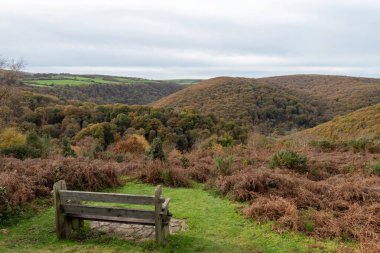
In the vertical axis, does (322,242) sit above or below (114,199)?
below

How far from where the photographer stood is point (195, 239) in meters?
7.67

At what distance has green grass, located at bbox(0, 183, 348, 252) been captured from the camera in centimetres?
717

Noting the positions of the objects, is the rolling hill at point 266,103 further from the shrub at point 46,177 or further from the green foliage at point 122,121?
the shrub at point 46,177

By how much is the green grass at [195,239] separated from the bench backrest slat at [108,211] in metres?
0.58

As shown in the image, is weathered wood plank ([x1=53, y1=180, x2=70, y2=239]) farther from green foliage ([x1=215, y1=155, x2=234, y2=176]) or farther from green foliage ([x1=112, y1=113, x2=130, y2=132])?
green foliage ([x1=112, y1=113, x2=130, y2=132])

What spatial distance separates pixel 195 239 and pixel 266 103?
7246cm

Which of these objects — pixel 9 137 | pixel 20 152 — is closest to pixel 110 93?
pixel 9 137

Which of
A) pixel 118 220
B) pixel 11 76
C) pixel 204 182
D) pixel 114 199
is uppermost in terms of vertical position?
pixel 11 76

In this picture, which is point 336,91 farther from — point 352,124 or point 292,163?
point 292,163

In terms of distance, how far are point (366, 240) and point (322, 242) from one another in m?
0.86

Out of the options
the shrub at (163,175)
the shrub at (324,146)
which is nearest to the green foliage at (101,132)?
the shrub at (324,146)

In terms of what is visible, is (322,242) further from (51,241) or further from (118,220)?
(51,241)

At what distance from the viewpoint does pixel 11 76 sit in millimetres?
27062

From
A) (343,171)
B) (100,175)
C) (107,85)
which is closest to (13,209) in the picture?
(100,175)
